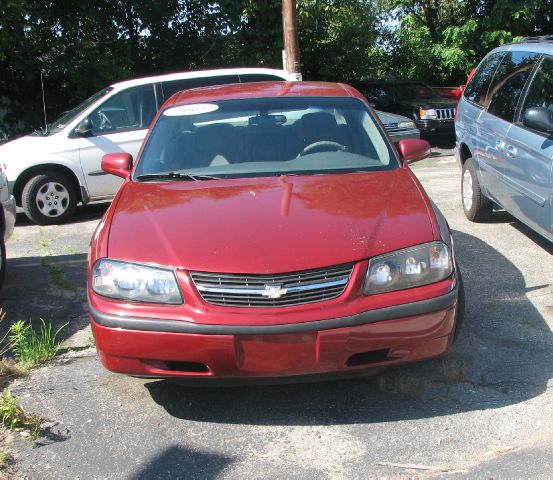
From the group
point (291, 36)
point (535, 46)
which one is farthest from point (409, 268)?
point (291, 36)

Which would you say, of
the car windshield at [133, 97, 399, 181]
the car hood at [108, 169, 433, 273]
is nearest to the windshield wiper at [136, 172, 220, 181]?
the car windshield at [133, 97, 399, 181]

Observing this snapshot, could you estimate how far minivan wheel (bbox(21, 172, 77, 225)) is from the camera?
26.7 ft

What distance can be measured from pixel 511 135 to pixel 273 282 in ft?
11.2

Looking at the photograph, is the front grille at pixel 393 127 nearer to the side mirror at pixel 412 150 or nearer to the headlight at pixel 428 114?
the headlight at pixel 428 114

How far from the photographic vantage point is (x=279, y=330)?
2938 millimetres

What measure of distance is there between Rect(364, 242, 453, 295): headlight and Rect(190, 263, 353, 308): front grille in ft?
0.52

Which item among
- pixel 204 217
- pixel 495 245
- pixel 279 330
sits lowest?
pixel 495 245

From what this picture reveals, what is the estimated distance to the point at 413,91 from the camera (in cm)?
1575

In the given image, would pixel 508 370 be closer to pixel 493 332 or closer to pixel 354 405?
pixel 493 332

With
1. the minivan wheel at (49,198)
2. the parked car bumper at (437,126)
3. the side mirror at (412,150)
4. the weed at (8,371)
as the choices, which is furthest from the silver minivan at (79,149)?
the parked car bumper at (437,126)

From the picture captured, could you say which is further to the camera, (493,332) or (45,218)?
(45,218)

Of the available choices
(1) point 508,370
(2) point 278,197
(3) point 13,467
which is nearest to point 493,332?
(1) point 508,370

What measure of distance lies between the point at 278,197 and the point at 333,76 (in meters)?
16.0

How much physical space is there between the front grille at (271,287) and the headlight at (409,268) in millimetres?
158
